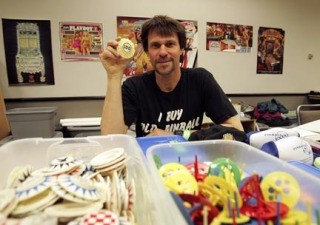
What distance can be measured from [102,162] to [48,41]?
1.96m

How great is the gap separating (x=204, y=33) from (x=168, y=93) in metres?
1.47

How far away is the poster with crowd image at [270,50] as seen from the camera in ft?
9.04

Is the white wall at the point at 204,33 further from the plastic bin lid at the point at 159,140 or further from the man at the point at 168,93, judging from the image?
the plastic bin lid at the point at 159,140

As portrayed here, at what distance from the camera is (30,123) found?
1.84 meters

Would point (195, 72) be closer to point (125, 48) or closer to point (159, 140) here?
point (125, 48)

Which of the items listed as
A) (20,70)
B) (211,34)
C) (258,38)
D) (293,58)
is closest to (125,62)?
(20,70)

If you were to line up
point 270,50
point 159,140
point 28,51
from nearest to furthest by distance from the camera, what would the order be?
point 159,140, point 28,51, point 270,50

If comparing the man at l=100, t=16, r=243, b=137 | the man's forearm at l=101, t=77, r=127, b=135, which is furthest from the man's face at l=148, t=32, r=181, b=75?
the man's forearm at l=101, t=77, r=127, b=135

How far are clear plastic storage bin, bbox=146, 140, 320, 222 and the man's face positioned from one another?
0.66 metres

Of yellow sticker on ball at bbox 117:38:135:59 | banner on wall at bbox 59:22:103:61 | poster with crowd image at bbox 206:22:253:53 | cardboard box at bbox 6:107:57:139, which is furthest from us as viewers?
poster with crowd image at bbox 206:22:253:53

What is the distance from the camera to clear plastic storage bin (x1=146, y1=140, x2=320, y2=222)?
501mm

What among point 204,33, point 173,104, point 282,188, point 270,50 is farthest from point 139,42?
point 282,188

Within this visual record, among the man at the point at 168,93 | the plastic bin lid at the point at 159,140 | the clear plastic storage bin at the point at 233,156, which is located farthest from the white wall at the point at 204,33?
the clear plastic storage bin at the point at 233,156

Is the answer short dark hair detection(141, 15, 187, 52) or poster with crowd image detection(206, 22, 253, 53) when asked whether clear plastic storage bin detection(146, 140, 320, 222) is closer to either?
short dark hair detection(141, 15, 187, 52)
